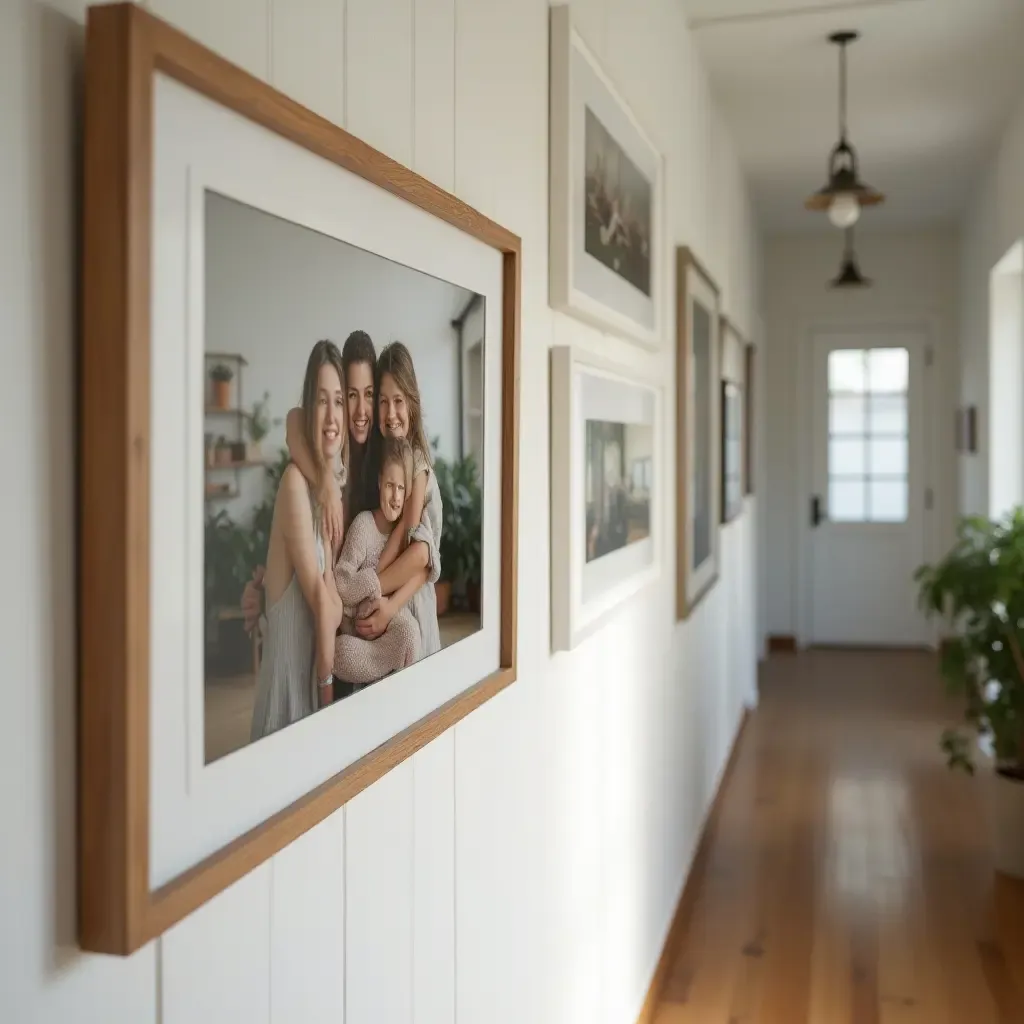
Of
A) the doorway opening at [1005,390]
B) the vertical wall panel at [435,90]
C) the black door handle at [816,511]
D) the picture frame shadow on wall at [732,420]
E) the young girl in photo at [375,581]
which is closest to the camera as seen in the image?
the young girl in photo at [375,581]

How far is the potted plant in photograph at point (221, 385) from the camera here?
0.83 metres

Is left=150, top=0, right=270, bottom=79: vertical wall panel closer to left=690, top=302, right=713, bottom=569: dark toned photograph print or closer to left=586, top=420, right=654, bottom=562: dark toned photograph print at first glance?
left=586, top=420, right=654, bottom=562: dark toned photograph print

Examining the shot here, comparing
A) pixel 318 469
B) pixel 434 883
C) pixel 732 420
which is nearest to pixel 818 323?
pixel 732 420

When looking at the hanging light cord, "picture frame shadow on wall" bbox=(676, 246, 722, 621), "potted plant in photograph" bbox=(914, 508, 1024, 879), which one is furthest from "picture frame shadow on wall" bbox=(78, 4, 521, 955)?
the hanging light cord

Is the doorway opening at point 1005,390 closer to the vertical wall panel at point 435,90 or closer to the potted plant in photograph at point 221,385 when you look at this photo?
the vertical wall panel at point 435,90

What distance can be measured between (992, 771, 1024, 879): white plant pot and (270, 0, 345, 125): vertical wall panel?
320 cm

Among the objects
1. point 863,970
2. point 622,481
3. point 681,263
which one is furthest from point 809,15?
point 863,970

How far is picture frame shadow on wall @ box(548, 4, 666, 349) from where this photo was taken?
178cm

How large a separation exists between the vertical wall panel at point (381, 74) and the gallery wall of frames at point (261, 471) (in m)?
0.06

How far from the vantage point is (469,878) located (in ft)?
4.73

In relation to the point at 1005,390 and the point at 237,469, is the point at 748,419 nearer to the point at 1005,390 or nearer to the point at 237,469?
the point at 1005,390

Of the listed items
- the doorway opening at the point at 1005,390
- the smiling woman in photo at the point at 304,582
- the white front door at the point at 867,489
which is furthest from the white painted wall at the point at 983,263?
the smiling woman in photo at the point at 304,582

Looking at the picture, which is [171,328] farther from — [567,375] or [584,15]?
[584,15]

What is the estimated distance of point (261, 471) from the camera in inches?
34.9
